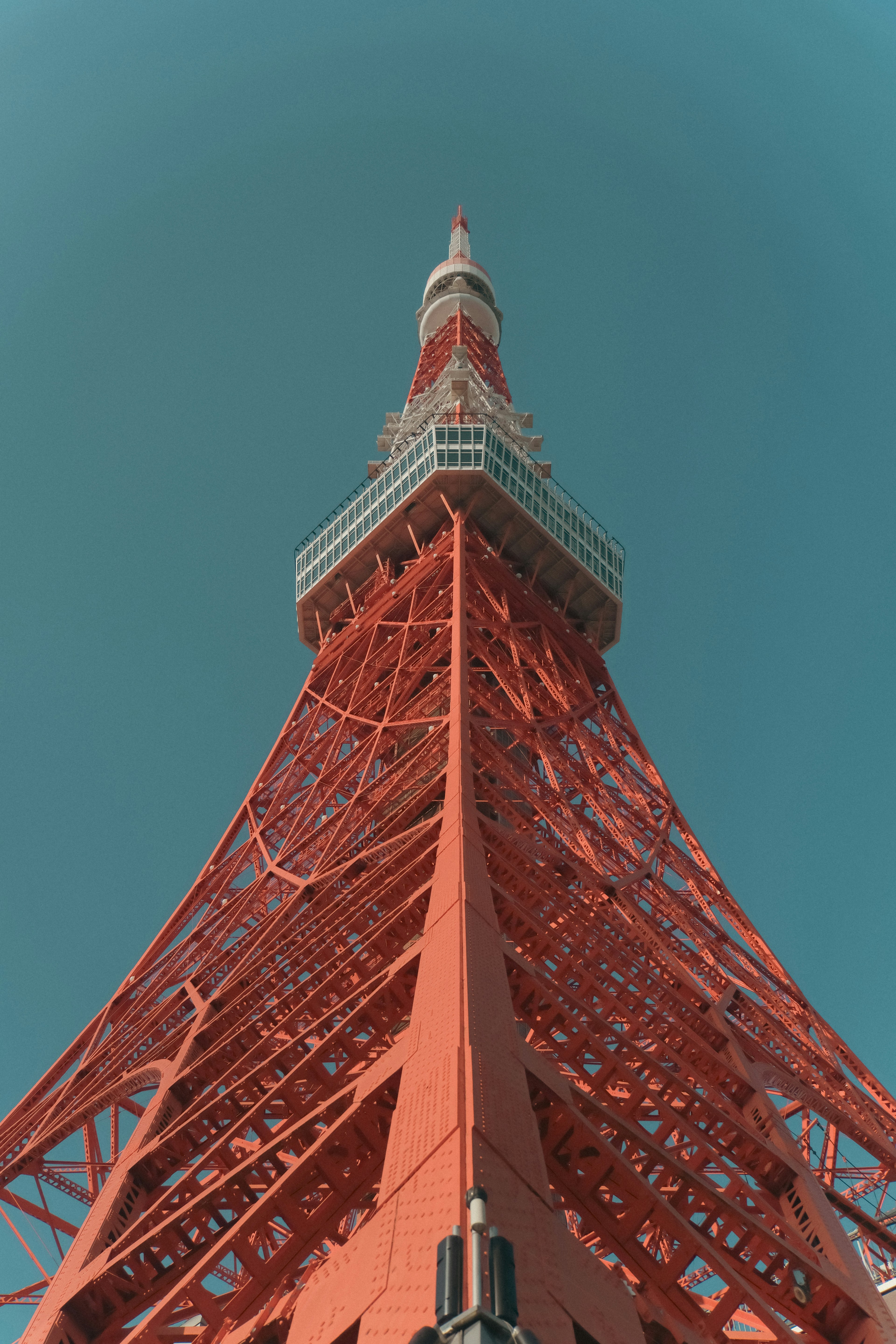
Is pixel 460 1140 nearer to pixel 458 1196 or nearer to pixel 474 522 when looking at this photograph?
pixel 458 1196

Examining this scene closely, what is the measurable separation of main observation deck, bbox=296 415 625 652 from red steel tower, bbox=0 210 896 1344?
8.37 feet

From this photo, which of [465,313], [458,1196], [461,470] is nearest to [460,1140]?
[458,1196]

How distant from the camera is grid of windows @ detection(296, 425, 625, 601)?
30.8 metres

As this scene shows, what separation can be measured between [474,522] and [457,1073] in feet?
86.2

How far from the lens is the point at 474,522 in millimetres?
30719

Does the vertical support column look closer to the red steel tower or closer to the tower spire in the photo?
the red steel tower

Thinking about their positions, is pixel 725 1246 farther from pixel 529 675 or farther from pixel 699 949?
pixel 529 675

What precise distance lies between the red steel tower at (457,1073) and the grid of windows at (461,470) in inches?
127

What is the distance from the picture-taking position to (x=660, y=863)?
813 inches

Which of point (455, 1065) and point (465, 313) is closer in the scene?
point (455, 1065)

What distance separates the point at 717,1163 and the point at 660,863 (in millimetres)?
12570

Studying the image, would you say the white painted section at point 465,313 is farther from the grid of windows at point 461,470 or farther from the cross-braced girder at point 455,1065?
the cross-braced girder at point 455,1065

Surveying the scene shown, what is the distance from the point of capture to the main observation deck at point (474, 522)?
3055 centimetres

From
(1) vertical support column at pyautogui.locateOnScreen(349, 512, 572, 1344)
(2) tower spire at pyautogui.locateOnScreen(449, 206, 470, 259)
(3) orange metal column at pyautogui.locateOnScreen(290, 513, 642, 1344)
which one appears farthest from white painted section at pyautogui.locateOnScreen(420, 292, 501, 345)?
(3) orange metal column at pyautogui.locateOnScreen(290, 513, 642, 1344)
